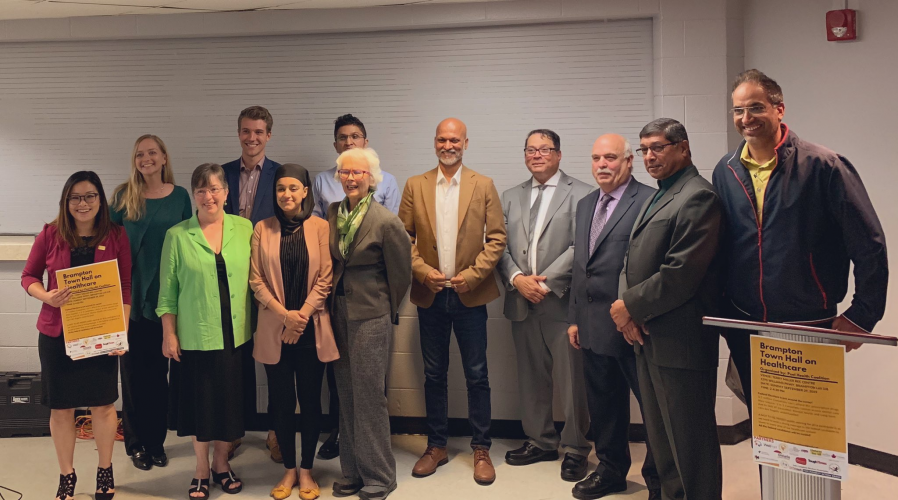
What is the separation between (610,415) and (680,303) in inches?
38.6

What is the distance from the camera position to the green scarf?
3387 millimetres

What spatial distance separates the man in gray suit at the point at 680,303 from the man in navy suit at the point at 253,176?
2135mm

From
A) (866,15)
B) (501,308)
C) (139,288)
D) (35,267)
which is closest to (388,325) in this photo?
(501,308)

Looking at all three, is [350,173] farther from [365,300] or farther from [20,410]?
[20,410]

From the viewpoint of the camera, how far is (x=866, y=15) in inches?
146

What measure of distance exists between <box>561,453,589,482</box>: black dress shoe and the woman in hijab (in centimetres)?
134

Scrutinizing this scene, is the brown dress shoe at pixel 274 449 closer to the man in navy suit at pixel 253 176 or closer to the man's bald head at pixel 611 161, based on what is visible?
the man in navy suit at pixel 253 176

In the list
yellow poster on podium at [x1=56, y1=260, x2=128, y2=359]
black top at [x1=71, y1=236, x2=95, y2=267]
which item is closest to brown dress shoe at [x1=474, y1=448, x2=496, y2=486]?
yellow poster on podium at [x1=56, y1=260, x2=128, y2=359]

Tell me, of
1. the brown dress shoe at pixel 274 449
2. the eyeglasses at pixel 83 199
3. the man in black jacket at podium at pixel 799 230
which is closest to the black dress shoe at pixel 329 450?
the brown dress shoe at pixel 274 449

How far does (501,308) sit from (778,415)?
2495 mm

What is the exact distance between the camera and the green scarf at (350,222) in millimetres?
3387

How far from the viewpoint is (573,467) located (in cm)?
375

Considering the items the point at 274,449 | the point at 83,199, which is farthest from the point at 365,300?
the point at 83,199

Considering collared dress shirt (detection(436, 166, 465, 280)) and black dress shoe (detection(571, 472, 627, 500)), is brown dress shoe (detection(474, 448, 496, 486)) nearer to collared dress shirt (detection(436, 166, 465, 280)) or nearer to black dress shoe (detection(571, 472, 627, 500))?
black dress shoe (detection(571, 472, 627, 500))
